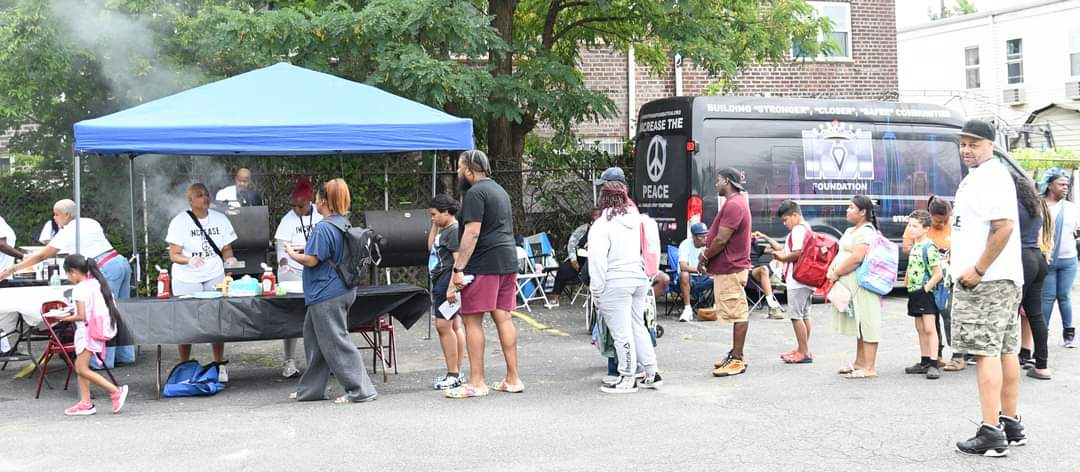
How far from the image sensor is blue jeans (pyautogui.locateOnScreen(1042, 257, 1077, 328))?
29.7 ft

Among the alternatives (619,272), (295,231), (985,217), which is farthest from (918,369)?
(295,231)

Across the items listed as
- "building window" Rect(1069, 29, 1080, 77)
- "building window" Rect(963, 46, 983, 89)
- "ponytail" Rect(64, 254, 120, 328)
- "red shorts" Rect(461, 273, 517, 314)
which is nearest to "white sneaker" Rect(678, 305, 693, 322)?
"red shorts" Rect(461, 273, 517, 314)

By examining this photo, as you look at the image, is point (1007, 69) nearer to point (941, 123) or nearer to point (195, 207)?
point (941, 123)

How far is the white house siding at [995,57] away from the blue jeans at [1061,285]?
19655mm

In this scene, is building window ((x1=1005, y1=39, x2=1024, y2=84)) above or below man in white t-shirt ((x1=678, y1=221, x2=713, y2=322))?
above

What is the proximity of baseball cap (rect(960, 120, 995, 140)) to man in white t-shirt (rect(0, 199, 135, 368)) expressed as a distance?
659 cm

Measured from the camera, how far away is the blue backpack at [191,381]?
804 centimetres

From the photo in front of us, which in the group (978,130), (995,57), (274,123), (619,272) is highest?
(995,57)

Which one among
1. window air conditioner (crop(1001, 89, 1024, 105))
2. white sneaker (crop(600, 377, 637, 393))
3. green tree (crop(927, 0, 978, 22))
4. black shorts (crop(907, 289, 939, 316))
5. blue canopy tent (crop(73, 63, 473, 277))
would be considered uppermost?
green tree (crop(927, 0, 978, 22))

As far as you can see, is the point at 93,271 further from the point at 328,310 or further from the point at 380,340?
the point at 380,340

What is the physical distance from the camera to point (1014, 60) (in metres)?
31.0

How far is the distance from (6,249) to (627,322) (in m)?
6.18

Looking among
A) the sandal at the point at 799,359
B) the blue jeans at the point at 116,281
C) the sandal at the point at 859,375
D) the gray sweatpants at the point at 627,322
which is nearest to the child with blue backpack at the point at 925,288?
the sandal at the point at 859,375

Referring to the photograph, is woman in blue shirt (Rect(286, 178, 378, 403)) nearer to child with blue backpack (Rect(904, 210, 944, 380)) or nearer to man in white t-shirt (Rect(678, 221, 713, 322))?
child with blue backpack (Rect(904, 210, 944, 380))
